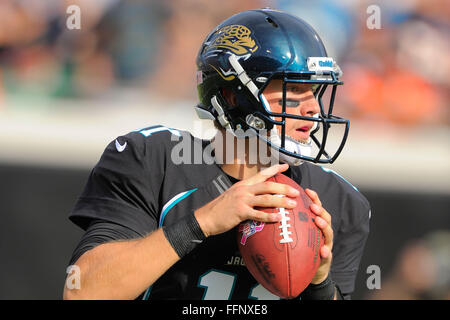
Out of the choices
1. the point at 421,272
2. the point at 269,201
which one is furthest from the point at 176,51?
the point at 269,201

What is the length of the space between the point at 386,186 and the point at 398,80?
3.42ft

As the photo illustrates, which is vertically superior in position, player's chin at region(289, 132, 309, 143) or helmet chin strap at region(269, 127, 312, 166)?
player's chin at region(289, 132, 309, 143)

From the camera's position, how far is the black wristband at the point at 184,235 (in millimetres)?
1755

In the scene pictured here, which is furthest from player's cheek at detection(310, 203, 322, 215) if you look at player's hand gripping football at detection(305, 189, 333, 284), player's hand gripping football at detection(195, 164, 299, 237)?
player's hand gripping football at detection(195, 164, 299, 237)

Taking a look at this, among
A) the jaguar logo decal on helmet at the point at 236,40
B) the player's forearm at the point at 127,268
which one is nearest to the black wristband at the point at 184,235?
the player's forearm at the point at 127,268

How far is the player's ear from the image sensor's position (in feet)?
7.04

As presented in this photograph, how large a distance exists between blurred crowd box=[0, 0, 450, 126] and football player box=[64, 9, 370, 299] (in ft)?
7.67

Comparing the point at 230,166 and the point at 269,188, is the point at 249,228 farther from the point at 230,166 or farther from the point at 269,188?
the point at 230,166

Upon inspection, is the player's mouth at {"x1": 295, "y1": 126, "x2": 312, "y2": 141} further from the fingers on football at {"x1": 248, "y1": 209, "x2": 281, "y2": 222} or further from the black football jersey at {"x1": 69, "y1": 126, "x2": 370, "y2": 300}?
the fingers on football at {"x1": 248, "y1": 209, "x2": 281, "y2": 222}

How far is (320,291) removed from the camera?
202 cm

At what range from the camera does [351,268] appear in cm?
228
